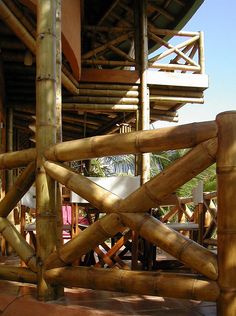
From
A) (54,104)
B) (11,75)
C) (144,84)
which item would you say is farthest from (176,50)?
(54,104)

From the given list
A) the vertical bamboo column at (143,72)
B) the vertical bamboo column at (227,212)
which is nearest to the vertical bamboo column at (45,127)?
the vertical bamboo column at (227,212)

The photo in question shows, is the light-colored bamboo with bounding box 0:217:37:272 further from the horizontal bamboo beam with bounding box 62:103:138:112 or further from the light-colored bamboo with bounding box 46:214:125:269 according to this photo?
the horizontal bamboo beam with bounding box 62:103:138:112

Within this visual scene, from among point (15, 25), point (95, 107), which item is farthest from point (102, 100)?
point (15, 25)

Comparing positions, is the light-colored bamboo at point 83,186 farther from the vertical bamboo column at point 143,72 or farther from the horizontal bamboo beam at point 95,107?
the horizontal bamboo beam at point 95,107

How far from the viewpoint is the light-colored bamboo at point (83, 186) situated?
7.87 feet

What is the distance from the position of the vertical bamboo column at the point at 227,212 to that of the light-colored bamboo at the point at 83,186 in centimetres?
60

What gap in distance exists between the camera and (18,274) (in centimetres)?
277

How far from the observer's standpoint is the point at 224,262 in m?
2.01

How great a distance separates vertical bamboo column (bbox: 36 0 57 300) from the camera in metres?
2.63

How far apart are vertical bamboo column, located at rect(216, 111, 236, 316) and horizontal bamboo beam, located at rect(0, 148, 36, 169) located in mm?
1248

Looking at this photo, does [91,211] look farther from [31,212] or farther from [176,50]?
[176,50]

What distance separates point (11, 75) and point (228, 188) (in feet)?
18.0

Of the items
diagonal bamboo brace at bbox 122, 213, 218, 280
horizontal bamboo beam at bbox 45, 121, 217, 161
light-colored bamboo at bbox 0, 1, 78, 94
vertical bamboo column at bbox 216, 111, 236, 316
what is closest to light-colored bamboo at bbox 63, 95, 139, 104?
light-colored bamboo at bbox 0, 1, 78, 94

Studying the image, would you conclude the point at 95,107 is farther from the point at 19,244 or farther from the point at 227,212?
the point at 227,212
